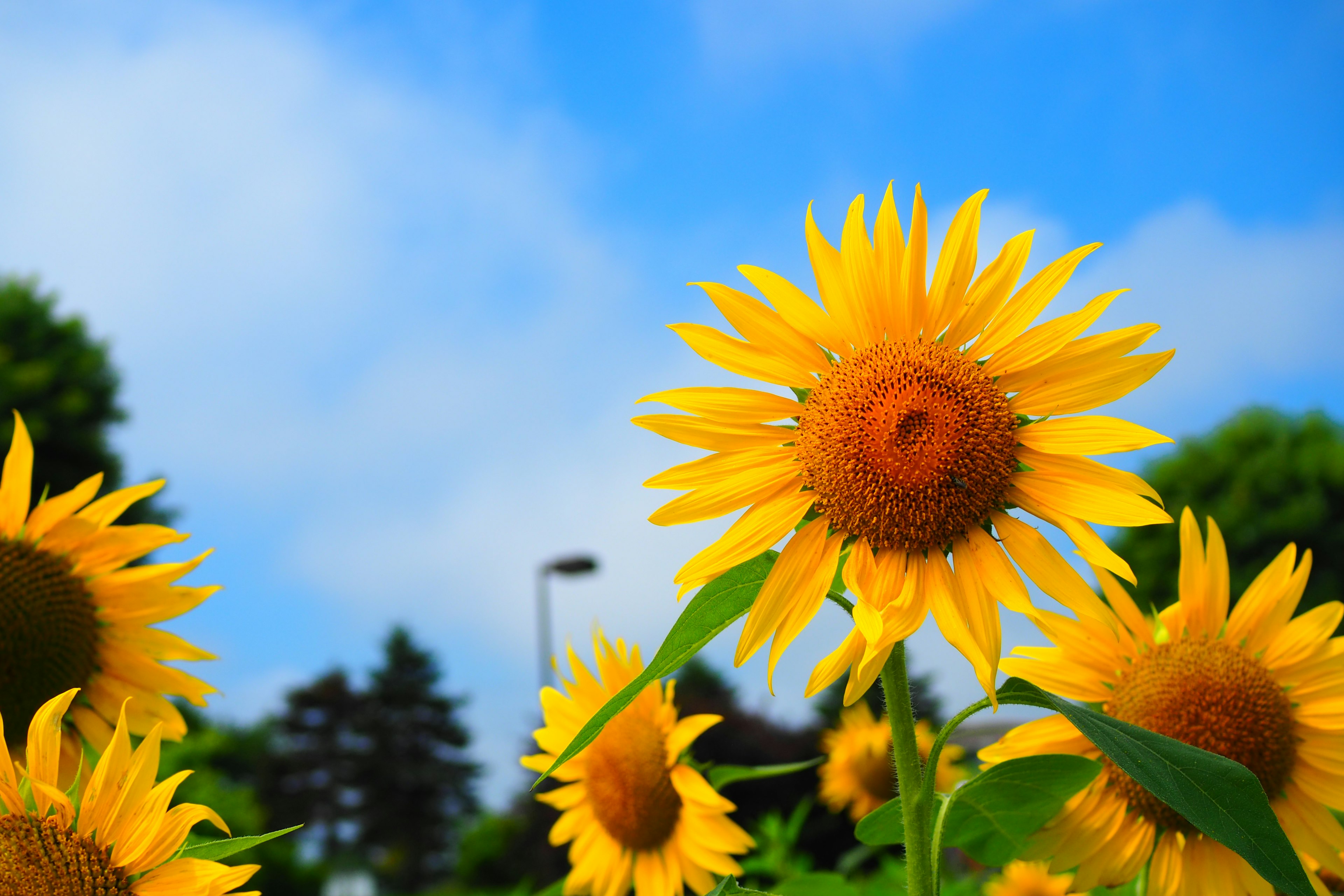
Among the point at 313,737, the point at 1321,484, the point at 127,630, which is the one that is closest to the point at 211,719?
the point at 313,737

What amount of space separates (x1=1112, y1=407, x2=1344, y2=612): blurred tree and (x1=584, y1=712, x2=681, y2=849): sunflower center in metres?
18.8

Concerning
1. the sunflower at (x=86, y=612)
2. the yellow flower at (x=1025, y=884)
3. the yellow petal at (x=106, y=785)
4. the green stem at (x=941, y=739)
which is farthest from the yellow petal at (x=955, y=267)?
the yellow flower at (x=1025, y=884)

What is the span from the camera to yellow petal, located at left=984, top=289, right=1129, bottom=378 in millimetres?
1614

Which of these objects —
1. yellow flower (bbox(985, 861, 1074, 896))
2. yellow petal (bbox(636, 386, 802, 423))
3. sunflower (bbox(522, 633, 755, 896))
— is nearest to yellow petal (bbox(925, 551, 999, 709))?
yellow petal (bbox(636, 386, 802, 423))

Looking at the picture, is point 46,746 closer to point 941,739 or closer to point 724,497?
point 724,497

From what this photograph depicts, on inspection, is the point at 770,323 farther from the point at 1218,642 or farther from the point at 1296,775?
the point at 1296,775

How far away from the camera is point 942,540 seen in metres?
1.57

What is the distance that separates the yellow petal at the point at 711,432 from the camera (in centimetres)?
162

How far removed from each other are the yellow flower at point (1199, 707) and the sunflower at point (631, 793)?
777 millimetres

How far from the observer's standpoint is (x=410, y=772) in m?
51.4

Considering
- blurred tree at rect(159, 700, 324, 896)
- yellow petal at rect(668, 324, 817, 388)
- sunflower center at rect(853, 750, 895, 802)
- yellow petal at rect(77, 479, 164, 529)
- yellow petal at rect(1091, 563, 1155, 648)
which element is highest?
blurred tree at rect(159, 700, 324, 896)

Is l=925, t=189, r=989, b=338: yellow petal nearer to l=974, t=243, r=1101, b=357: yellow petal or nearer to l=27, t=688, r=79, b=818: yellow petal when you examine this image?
l=974, t=243, r=1101, b=357: yellow petal

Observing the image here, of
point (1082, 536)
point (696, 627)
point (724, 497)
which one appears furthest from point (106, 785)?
point (1082, 536)

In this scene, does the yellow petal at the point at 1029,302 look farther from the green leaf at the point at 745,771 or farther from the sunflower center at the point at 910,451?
the green leaf at the point at 745,771
